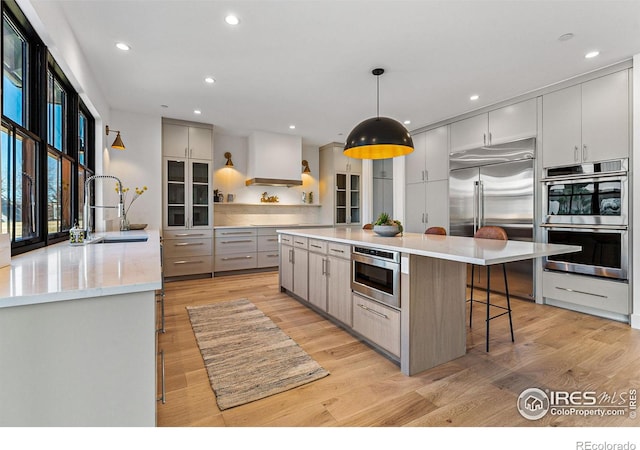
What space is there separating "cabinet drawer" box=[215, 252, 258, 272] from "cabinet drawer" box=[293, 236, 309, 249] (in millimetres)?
2067

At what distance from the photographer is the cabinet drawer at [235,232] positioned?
5.29 m

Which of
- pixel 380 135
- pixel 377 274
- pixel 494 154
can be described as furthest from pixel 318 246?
pixel 494 154

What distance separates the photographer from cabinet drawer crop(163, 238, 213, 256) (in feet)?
16.2

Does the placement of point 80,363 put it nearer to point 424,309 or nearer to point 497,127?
point 424,309

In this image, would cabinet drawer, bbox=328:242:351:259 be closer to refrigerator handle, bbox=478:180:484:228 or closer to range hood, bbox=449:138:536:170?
refrigerator handle, bbox=478:180:484:228

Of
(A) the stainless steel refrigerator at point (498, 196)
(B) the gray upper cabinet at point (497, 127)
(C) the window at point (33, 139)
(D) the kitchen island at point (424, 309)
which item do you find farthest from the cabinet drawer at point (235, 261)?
(B) the gray upper cabinet at point (497, 127)

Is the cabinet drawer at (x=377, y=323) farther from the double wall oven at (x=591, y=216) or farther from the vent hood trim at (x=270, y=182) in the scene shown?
the vent hood trim at (x=270, y=182)

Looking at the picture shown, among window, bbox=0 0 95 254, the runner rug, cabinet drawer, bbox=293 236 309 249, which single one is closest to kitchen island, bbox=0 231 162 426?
the runner rug

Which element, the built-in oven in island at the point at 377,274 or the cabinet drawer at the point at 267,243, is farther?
the cabinet drawer at the point at 267,243

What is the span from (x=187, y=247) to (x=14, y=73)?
3.31 metres

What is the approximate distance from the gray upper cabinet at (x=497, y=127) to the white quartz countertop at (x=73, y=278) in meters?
4.34

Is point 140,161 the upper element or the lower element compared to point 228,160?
lower

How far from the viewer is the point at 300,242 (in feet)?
11.8

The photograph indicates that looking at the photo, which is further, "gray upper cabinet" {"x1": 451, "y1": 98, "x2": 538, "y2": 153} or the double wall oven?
"gray upper cabinet" {"x1": 451, "y1": 98, "x2": 538, "y2": 153}
